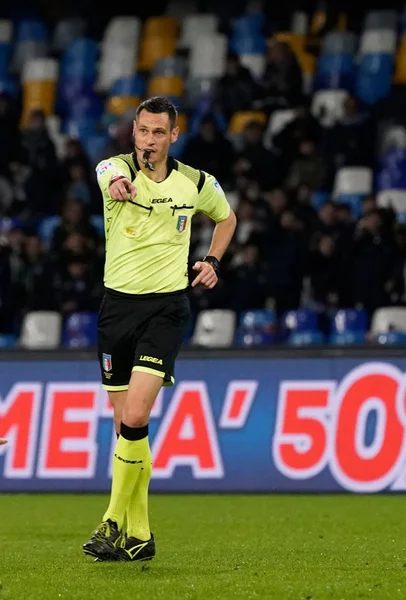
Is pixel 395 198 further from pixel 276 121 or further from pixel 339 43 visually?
pixel 339 43

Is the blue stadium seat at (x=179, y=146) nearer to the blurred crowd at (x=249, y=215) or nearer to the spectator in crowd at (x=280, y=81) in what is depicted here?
the blurred crowd at (x=249, y=215)

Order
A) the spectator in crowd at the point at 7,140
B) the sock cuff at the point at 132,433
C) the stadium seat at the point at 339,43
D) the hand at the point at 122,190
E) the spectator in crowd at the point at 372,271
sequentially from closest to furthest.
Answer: the hand at the point at 122,190 < the sock cuff at the point at 132,433 < the spectator in crowd at the point at 372,271 < the spectator in crowd at the point at 7,140 < the stadium seat at the point at 339,43

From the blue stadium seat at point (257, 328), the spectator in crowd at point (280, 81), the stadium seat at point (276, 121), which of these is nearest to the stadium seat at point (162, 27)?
the spectator in crowd at point (280, 81)

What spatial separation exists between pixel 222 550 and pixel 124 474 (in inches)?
40.4

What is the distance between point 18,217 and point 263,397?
20.7 ft

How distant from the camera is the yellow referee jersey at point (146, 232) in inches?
291

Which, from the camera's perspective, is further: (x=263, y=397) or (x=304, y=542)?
(x=263, y=397)

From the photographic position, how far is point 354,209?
16.3 m

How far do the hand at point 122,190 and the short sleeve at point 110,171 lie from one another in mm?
111

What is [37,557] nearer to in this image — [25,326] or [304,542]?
[304,542]

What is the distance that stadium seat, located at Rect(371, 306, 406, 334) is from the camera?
1385 centimetres

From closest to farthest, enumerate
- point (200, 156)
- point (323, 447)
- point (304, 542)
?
point (304, 542)
point (323, 447)
point (200, 156)

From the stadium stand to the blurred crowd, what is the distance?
2cm

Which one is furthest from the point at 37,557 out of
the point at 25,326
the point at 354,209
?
the point at 354,209
